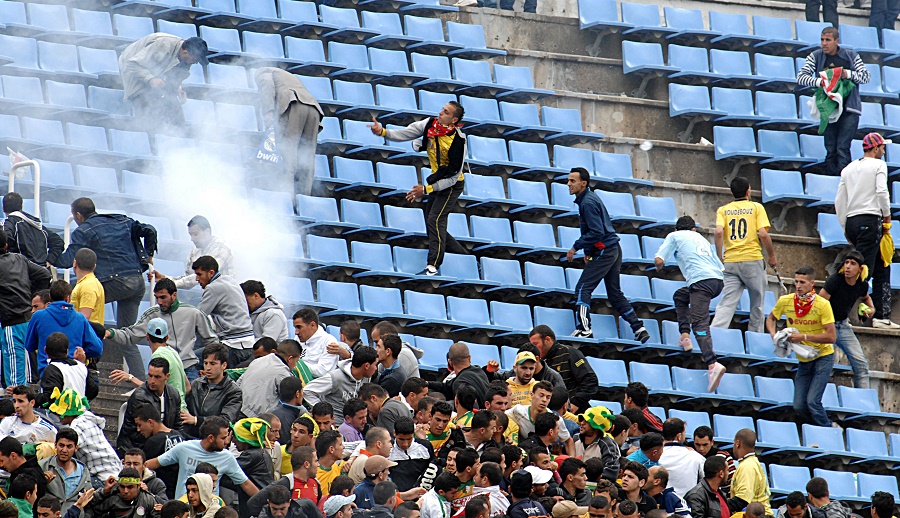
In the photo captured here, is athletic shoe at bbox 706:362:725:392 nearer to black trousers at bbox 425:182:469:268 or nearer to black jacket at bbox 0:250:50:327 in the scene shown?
black trousers at bbox 425:182:469:268

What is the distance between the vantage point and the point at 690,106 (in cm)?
1686

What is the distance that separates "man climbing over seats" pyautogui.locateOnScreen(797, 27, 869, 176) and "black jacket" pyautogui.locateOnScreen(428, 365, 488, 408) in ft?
21.1

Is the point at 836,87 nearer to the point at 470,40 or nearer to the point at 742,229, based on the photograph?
the point at 742,229

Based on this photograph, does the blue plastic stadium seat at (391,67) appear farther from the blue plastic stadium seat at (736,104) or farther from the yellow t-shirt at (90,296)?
the yellow t-shirt at (90,296)

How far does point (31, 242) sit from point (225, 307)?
5.63ft

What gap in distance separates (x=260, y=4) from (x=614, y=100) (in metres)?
3.97

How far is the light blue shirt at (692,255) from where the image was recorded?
14.2 m

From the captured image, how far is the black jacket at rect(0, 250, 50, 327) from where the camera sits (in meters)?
11.3

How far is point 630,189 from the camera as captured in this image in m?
A: 16.2

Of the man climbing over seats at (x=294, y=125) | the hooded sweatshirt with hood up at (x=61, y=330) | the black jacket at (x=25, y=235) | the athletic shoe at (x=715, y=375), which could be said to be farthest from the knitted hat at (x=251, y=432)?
the athletic shoe at (x=715, y=375)

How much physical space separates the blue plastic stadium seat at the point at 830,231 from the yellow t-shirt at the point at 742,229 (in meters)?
1.57

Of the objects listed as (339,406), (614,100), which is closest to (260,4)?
(614,100)

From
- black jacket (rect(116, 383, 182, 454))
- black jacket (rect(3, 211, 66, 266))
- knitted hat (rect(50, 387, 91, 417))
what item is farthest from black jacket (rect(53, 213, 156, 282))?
knitted hat (rect(50, 387, 91, 417))

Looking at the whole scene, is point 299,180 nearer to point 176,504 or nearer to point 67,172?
point 67,172
